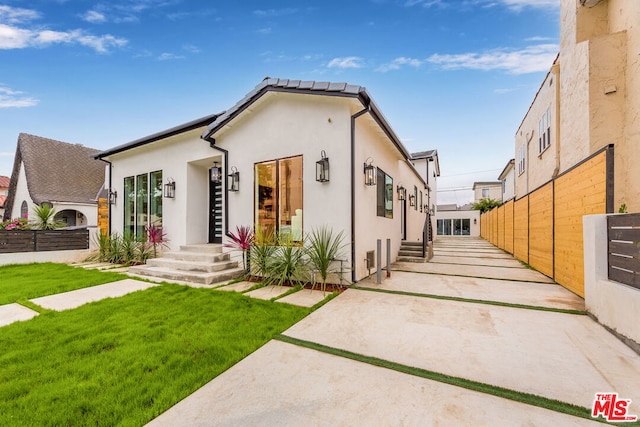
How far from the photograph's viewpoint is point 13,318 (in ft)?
11.4

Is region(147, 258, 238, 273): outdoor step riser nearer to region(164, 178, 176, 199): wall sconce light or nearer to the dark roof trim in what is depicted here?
region(164, 178, 176, 199): wall sconce light

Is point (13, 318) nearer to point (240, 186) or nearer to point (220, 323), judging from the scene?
point (220, 323)

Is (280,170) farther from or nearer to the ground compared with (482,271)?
farther from the ground

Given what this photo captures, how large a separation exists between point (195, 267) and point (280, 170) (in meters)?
3.13

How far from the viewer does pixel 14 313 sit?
3.66 metres

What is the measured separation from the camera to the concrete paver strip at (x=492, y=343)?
78.9 inches

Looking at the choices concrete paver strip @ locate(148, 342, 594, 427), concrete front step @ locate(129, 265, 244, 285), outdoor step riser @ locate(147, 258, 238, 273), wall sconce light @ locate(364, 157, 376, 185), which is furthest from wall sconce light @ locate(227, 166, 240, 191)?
concrete paver strip @ locate(148, 342, 594, 427)

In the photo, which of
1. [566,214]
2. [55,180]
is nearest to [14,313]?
[566,214]

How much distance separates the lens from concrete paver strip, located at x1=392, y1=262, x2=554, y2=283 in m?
5.77

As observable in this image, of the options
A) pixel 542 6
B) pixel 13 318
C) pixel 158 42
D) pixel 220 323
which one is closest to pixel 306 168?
pixel 220 323

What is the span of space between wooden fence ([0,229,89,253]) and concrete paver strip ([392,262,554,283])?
447 inches

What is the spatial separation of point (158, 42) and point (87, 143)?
655 inches

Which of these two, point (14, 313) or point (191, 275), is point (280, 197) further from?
point (14, 313)

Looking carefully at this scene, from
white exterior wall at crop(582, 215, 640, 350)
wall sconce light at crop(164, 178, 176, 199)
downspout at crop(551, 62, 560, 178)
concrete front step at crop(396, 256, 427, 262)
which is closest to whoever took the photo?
white exterior wall at crop(582, 215, 640, 350)
